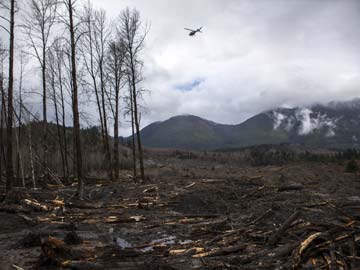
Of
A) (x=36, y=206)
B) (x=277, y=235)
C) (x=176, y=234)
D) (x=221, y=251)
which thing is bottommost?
(x=176, y=234)

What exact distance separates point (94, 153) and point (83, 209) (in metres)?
66.5

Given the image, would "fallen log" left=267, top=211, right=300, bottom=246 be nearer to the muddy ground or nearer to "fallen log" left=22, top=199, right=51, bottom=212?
the muddy ground

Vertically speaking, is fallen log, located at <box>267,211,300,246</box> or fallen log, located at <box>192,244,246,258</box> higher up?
fallen log, located at <box>267,211,300,246</box>

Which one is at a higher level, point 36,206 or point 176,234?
point 36,206

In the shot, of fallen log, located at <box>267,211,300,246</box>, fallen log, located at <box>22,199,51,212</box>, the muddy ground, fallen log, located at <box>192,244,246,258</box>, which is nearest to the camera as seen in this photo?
the muddy ground

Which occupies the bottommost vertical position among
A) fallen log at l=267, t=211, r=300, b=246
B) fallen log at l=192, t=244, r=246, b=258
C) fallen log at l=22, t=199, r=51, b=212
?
fallen log at l=192, t=244, r=246, b=258

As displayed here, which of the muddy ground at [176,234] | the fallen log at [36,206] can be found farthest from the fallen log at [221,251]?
the fallen log at [36,206]

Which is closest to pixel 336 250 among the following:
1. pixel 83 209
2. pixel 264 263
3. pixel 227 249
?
pixel 264 263

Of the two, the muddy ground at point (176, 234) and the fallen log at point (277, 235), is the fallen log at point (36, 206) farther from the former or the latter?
→ the fallen log at point (277, 235)

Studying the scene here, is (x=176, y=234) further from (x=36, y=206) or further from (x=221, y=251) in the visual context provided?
(x=36, y=206)


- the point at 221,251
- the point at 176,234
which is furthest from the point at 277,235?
the point at 176,234

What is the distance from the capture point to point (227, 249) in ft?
23.0

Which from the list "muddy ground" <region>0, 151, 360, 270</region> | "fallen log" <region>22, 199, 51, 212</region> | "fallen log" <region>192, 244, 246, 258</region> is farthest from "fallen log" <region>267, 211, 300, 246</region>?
"fallen log" <region>22, 199, 51, 212</region>

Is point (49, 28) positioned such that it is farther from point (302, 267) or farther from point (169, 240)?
point (302, 267)
